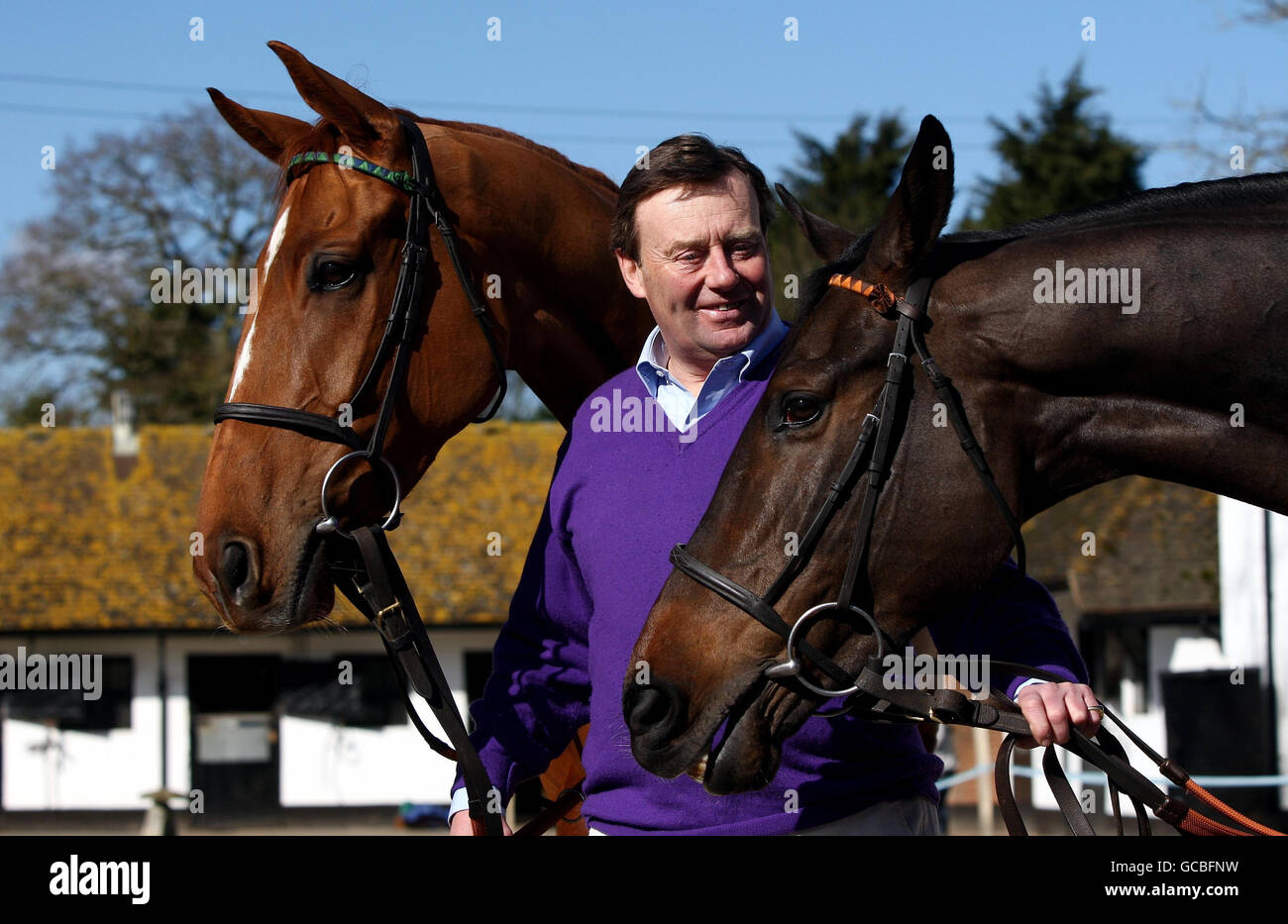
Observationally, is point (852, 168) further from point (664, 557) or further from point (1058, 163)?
point (664, 557)

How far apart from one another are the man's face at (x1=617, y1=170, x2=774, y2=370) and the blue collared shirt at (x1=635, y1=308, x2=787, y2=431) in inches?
1.4

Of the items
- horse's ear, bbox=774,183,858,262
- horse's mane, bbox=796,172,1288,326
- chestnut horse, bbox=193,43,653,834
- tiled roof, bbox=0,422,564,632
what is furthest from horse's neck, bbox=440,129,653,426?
tiled roof, bbox=0,422,564,632

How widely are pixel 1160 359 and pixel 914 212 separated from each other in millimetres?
557

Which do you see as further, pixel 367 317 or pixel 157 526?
pixel 157 526

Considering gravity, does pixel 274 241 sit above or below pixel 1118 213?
above

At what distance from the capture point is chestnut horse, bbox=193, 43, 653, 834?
10.3ft

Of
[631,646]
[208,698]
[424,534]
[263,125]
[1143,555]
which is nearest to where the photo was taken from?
[631,646]

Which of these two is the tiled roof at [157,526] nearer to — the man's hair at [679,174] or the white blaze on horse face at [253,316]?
the white blaze on horse face at [253,316]

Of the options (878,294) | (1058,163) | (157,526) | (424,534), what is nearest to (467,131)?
Result: (878,294)

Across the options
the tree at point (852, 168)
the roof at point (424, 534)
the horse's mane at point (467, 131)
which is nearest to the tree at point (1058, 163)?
the tree at point (852, 168)

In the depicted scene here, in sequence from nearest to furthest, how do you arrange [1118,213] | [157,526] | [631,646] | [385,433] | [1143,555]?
[1118,213]
[631,646]
[385,433]
[1143,555]
[157,526]

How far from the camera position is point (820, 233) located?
301 centimetres

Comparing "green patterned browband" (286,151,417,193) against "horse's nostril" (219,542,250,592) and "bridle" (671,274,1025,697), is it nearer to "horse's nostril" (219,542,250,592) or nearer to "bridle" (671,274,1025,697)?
"horse's nostril" (219,542,250,592)
